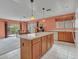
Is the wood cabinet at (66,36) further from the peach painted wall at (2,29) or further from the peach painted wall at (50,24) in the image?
the peach painted wall at (2,29)

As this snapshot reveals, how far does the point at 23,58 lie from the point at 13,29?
40.3 feet

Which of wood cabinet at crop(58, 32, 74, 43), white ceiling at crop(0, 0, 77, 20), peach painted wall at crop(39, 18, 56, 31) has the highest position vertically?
white ceiling at crop(0, 0, 77, 20)

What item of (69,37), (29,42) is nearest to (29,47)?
(29,42)

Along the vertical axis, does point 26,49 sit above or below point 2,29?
below

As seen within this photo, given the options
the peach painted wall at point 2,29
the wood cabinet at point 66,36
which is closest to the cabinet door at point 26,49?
the wood cabinet at point 66,36

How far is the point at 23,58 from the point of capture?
2783mm

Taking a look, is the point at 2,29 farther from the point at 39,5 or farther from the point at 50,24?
the point at 39,5

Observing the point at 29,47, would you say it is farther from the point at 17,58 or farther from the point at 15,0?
the point at 15,0

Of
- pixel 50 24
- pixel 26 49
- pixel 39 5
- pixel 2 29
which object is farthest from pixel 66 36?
pixel 2 29

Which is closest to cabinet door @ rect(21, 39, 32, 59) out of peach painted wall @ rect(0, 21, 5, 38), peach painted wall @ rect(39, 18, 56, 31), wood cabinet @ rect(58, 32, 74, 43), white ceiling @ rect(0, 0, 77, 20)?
white ceiling @ rect(0, 0, 77, 20)

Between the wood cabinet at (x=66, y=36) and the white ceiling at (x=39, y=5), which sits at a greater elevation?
the white ceiling at (x=39, y=5)

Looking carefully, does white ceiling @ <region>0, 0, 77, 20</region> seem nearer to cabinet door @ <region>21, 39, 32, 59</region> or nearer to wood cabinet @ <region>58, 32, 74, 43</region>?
wood cabinet @ <region>58, 32, 74, 43</region>

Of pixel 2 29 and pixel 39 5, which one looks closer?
pixel 39 5

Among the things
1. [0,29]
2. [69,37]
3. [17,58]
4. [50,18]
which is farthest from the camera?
[0,29]
